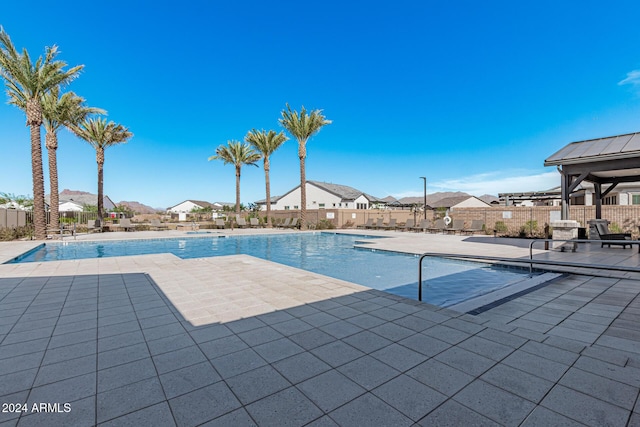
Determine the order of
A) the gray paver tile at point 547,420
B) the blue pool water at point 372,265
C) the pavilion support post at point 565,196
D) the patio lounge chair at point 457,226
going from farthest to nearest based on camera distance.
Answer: the patio lounge chair at point 457,226 → the pavilion support post at point 565,196 → the blue pool water at point 372,265 → the gray paver tile at point 547,420

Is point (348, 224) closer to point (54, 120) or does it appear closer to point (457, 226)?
point (457, 226)

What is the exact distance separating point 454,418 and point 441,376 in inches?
19.9

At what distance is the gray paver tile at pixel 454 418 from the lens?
175cm

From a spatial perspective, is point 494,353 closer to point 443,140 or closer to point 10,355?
point 10,355

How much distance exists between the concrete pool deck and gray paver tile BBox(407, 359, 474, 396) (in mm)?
14

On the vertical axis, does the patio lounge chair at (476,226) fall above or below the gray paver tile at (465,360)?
above

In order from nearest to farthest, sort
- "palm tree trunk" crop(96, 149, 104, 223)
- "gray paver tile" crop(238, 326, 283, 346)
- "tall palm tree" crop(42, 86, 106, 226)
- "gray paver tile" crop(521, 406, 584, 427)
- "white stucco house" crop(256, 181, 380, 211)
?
"gray paver tile" crop(521, 406, 584, 427)
"gray paver tile" crop(238, 326, 283, 346)
"tall palm tree" crop(42, 86, 106, 226)
"palm tree trunk" crop(96, 149, 104, 223)
"white stucco house" crop(256, 181, 380, 211)

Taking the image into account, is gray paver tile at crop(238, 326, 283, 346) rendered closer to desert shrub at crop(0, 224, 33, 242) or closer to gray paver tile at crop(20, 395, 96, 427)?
gray paver tile at crop(20, 395, 96, 427)

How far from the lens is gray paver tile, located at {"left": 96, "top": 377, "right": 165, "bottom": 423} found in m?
1.89

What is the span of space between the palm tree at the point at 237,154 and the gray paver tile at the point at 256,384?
1024 inches

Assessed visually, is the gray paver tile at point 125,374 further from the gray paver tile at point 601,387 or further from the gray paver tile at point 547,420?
the gray paver tile at point 601,387

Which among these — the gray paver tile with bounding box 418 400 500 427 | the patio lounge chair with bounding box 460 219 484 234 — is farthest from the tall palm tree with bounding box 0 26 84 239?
the patio lounge chair with bounding box 460 219 484 234

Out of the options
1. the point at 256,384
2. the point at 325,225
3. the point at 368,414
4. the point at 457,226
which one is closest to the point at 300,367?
the point at 256,384

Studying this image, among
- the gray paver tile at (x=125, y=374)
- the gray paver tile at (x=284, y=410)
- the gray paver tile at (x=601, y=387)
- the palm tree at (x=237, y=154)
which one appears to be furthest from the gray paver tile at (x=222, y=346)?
the palm tree at (x=237, y=154)
